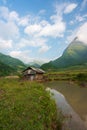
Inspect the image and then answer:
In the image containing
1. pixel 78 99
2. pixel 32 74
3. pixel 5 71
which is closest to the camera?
pixel 78 99

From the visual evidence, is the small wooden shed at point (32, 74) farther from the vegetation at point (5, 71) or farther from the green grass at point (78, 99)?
the vegetation at point (5, 71)

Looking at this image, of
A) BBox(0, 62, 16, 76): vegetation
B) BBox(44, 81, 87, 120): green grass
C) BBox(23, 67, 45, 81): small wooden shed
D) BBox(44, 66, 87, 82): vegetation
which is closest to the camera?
BBox(44, 81, 87, 120): green grass

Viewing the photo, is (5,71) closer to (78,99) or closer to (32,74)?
(32,74)

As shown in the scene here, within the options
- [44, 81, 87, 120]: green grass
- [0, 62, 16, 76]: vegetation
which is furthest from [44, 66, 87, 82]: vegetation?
[0, 62, 16, 76]: vegetation

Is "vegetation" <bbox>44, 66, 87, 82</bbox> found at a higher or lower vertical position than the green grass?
higher

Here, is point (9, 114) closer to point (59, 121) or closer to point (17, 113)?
point (17, 113)

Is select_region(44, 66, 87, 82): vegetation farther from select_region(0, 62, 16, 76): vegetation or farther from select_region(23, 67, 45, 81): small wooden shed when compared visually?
select_region(0, 62, 16, 76): vegetation

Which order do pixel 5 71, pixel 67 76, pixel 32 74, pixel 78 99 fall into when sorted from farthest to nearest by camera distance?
pixel 5 71
pixel 67 76
pixel 32 74
pixel 78 99

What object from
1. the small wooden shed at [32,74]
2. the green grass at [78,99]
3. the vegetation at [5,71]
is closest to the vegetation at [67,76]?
the small wooden shed at [32,74]

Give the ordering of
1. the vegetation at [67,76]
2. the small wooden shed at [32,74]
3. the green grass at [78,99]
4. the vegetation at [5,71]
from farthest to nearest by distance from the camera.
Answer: the vegetation at [5,71] → the small wooden shed at [32,74] → the vegetation at [67,76] → the green grass at [78,99]

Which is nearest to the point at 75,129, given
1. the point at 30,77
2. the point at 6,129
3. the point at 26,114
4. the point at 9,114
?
the point at 26,114

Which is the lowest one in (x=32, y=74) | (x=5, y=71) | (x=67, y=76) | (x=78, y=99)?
(x=78, y=99)

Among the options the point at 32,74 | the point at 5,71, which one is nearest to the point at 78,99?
the point at 32,74

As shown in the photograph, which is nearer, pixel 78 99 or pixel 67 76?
pixel 78 99
